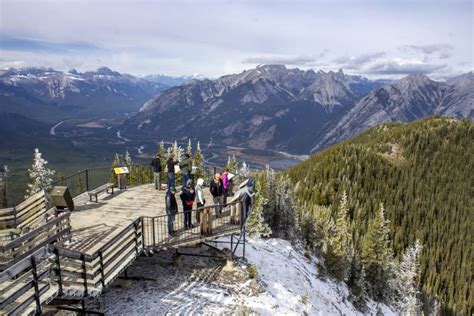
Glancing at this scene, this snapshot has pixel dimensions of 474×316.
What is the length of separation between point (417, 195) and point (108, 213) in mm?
167893

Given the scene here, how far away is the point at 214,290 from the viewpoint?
16766 millimetres

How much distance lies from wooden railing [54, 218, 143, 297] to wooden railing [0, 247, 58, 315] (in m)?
0.43

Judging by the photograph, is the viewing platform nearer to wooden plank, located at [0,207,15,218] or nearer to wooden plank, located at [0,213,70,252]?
wooden plank, located at [0,213,70,252]

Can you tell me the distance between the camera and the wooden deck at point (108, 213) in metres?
16.0

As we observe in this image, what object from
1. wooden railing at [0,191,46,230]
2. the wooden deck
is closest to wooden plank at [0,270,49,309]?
the wooden deck

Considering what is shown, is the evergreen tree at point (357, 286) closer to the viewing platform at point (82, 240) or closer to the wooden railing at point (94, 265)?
the viewing platform at point (82, 240)

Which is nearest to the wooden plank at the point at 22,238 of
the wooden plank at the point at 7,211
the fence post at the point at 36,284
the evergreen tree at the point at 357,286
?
the fence post at the point at 36,284

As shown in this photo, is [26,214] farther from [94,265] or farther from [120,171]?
[120,171]

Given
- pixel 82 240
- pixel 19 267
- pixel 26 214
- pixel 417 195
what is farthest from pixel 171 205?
pixel 417 195

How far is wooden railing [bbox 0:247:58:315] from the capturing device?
31.4ft

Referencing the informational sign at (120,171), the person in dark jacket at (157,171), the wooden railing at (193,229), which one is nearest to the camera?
the wooden railing at (193,229)

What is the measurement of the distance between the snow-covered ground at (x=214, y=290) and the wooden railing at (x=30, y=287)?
399 cm

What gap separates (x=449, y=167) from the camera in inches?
7215

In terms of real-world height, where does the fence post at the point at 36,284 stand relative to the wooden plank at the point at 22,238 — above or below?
below
